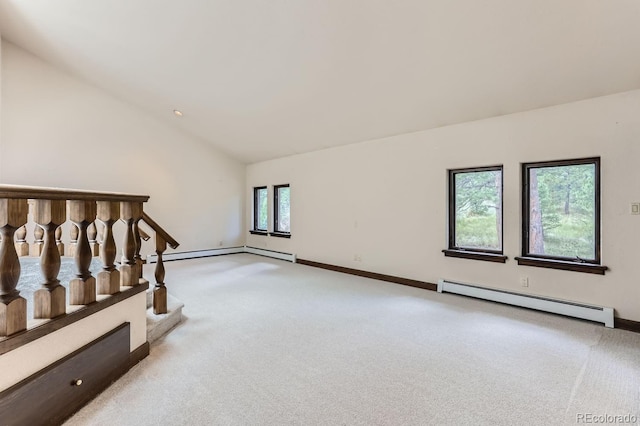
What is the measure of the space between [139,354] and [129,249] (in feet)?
2.56

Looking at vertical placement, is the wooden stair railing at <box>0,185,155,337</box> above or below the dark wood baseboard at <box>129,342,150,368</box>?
above

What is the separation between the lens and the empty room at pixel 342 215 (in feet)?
5.62

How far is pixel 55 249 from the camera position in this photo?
1.56 meters

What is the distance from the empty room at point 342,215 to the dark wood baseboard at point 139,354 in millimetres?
22

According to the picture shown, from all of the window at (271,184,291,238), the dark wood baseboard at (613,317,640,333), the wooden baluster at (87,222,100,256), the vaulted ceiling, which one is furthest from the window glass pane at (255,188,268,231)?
the dark wood baseboard at (613,317,640,333)

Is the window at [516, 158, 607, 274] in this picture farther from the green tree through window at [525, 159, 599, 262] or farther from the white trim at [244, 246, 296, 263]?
the white trim at [244, 246, 296, 263]

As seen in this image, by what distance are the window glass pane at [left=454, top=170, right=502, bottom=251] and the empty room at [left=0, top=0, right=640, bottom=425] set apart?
0.03 meters

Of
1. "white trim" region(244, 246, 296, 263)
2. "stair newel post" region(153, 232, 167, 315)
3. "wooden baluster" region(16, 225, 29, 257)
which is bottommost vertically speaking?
"white trim" region(244, 246, 296, 263)

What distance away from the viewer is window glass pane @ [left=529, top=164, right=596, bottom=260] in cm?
316

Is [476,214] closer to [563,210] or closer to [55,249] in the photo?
[563,210]

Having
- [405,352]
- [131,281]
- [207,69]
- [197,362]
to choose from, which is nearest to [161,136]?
[207,69]

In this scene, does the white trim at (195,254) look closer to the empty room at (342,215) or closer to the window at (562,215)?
the empty room at (342,215)

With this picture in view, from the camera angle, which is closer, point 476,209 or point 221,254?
point 476,209

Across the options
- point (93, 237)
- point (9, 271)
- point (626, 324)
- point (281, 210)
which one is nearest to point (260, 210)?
point (281, 210)
